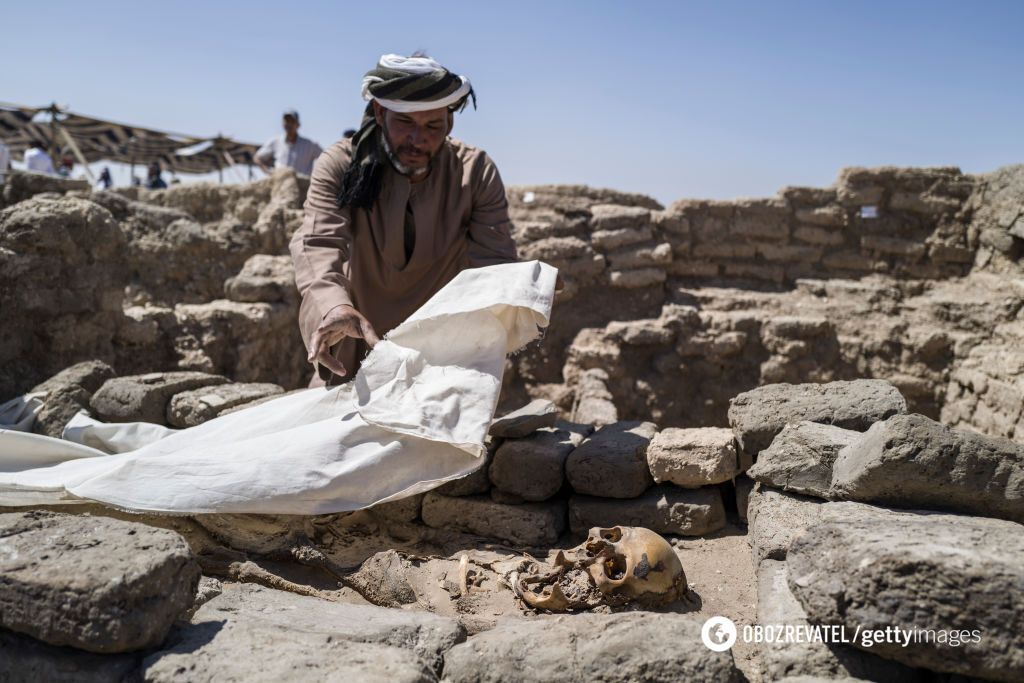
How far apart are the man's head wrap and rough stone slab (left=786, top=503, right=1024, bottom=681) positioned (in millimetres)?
2314

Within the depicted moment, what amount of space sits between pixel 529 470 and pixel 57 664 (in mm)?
1717

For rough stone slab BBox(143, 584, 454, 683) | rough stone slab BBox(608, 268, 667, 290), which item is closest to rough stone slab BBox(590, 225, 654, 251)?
rough stone slab BBox(608, 268, 667, 290)

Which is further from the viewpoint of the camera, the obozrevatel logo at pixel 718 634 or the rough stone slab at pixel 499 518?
the rough stone slab at pixel 499 518

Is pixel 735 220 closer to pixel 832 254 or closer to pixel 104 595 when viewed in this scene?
pixel 832 254

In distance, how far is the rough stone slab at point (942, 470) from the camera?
84.3 inches

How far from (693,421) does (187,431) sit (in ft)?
15.1

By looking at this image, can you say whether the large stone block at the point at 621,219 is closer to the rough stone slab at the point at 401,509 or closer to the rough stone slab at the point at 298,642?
the rough stone slab at the point at 401,509

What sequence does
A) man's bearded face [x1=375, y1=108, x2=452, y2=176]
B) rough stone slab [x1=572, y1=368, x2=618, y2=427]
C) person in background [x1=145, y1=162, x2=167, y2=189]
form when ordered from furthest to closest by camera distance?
person in background [x1=145, y1=162, x2=167, y2=189] < rough stone slab [x1=572, y1=368, x2=618, y2=427] < man's bearded face [x1=375, y1=108, x2=452, y2=176]

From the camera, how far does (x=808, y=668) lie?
5.78ft

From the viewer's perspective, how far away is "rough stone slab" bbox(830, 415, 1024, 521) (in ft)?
7.02

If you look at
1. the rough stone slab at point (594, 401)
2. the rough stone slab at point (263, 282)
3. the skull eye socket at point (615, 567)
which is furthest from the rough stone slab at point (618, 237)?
the skull eye socket at point (615, 567)

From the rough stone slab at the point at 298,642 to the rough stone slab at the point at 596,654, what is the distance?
0.13 metres

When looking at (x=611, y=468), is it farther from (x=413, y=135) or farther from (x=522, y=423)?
(x=413, y=135)

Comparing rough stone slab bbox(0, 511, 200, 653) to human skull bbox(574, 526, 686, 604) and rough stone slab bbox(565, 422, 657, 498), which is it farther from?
rough stone slab bbox(565, 422, 657, 498)
